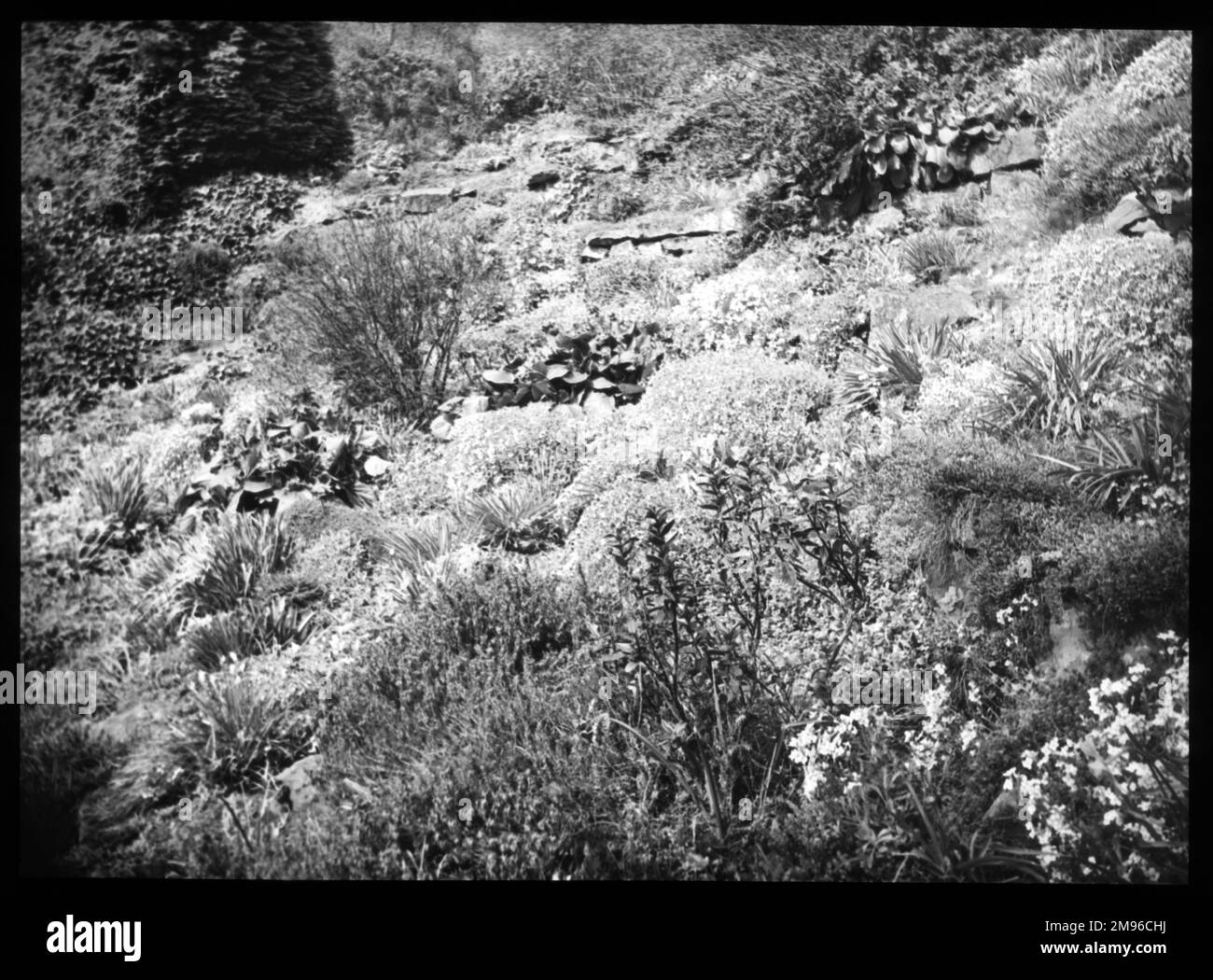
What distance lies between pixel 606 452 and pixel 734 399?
61cm

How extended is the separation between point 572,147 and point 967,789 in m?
3.18

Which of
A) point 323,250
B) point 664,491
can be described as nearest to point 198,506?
point 323,250

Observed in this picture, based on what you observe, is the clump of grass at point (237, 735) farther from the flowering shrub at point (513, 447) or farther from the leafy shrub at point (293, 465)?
the flowering shrub at point (513, 447)

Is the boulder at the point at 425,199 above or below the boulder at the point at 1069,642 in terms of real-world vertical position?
above

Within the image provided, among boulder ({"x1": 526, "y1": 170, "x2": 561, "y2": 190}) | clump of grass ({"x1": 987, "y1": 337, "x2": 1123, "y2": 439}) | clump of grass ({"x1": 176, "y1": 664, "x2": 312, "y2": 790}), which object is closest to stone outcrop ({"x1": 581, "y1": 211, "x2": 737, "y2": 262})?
boulder ({"x1": 526, "y1": 170, "x2": 561, "y2": 190})

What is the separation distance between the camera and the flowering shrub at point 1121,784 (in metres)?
3.26

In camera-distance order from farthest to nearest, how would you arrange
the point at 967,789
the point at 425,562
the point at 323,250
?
the point at 323,250, the point at 425,562, the point at 967,789

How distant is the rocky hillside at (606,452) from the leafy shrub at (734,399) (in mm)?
18

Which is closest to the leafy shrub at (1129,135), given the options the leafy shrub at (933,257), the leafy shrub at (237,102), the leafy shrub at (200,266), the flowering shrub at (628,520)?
the leafy shrub at (933,257)

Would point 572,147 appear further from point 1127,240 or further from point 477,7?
point 1127,240

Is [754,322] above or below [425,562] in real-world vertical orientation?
above

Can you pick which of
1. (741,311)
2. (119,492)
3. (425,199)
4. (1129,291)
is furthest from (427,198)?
(1129,291)

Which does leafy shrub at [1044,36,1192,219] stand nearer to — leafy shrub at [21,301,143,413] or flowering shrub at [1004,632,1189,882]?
flowering shrub at [1004,632,1189,882]

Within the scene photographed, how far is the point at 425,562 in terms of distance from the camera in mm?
3766
